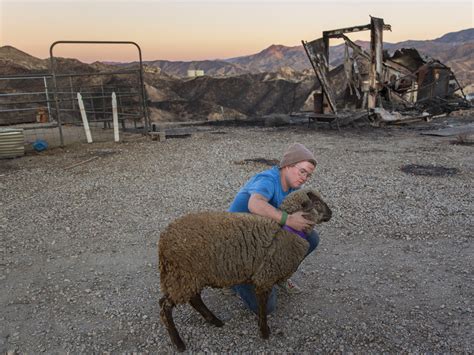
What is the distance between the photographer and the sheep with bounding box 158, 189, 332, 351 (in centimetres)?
280

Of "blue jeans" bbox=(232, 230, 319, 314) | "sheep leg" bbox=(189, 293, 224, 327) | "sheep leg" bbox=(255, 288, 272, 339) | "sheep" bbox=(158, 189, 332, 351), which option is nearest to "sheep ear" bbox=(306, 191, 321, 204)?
"sheep" bbox=(158, 189, 332, 351)

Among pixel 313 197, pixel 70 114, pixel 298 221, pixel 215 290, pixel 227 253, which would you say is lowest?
pixel 215 290

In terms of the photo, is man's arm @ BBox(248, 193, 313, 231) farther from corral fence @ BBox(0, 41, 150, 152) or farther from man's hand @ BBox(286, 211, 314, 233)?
corral fence @ BBox(0, 41, 150, 152)

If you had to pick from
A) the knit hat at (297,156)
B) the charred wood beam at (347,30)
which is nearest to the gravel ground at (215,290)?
the knit hat at (297,156)

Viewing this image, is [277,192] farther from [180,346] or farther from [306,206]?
[180,346]

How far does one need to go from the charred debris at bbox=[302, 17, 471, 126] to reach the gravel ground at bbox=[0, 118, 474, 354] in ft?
19.7

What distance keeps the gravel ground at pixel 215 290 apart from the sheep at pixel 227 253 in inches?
17.6

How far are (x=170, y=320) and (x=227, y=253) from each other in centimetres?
66

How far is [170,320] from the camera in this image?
2.94 m

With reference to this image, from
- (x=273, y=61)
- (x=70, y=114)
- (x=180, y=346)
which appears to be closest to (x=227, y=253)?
(x=180, y=346)

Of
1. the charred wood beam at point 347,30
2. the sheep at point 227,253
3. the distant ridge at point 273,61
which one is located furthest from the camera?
the distant ridge at point 273,61

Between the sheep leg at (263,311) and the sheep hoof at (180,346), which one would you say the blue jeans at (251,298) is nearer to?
the sheep leg at (263,311)

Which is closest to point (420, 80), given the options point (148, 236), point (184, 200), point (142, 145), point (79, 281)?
point (142, 145)

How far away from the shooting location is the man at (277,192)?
292cm
